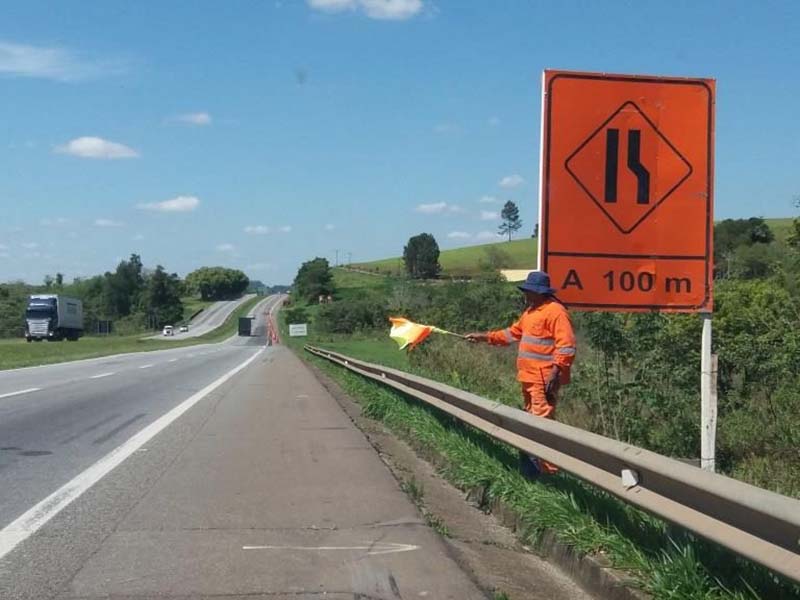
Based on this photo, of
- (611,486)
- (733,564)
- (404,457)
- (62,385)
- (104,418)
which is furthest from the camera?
(62,385)

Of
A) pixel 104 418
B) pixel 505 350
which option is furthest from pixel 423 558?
pixel 505 350

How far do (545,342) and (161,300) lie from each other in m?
170

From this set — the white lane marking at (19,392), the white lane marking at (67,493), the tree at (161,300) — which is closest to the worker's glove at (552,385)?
the white lane marking at (67,493)

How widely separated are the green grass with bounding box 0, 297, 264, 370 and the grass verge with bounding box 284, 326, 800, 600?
2826 centimetres

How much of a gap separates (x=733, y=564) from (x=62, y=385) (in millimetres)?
21090

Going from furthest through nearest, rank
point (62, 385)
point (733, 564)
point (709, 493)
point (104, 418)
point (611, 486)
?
point (62, 385) → point (104, 418) → point (611, 486) → point (733, 564) → point (709, 493)

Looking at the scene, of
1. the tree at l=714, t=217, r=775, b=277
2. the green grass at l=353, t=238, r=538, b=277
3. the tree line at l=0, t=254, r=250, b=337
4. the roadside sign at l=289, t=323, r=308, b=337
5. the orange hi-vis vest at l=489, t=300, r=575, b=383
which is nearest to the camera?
the orange hi-vis vest at l=489, t=300, r=575, b=383

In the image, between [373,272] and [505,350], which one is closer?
[505,350]

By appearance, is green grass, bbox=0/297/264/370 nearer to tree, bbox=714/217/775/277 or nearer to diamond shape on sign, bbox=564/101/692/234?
diamond shape on sign, bbox=564/101/692/234

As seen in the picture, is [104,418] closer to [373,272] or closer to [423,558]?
[423,558]

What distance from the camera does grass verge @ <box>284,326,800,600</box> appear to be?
485 cm

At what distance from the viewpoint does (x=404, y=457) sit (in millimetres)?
11719

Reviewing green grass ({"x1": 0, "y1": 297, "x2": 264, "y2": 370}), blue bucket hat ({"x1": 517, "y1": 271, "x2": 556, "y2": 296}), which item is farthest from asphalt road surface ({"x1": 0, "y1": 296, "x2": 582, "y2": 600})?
green grass ({"x1": 0, "y1": 297, "x2": 264, "y2": 370})

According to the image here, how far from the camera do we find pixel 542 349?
841 centimetres
